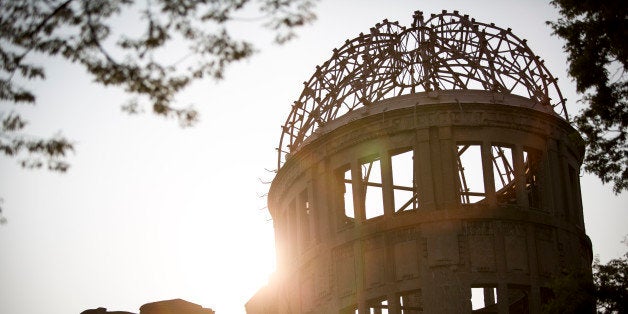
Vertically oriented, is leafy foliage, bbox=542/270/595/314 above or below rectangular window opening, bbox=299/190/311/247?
below

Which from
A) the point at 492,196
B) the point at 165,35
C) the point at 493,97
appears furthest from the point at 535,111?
the point at 165,35

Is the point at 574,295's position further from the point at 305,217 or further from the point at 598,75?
the point at 305,217

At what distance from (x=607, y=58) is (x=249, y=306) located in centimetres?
2239

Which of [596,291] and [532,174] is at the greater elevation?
[532,174]

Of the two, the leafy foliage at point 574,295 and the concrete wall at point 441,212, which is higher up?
the concrete wall at point 441,212

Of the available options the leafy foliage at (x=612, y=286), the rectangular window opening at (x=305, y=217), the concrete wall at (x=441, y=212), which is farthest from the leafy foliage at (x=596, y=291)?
the rectangular window opening at (x=305, y=217)

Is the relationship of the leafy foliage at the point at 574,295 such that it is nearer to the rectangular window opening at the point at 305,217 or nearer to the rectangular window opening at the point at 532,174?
the rectangular window opening at the point at 532,174

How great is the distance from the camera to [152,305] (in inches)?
1305

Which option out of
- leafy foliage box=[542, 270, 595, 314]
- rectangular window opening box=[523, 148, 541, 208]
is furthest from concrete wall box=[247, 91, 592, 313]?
leafy foliage box=[542, 270, 595, 314]

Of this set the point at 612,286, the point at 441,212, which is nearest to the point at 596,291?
the point at 612,286

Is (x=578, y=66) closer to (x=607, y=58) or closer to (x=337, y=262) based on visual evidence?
(x=607, y=58)

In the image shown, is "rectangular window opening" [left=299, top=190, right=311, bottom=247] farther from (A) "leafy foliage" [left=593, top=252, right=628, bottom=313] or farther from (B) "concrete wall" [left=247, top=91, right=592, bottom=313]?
(A) "leafy foliage" [left=593, top=252, right=628, bottom=313]

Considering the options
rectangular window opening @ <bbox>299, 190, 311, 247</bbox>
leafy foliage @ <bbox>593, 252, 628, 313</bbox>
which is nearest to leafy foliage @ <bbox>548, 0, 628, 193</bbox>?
leafy foliage @ <bbox>593, 252, 628, 313</bbox>

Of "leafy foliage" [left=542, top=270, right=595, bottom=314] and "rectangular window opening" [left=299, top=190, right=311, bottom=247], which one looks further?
"rectangular window opening" [left=299, top=190, right=311, bottom=247]
